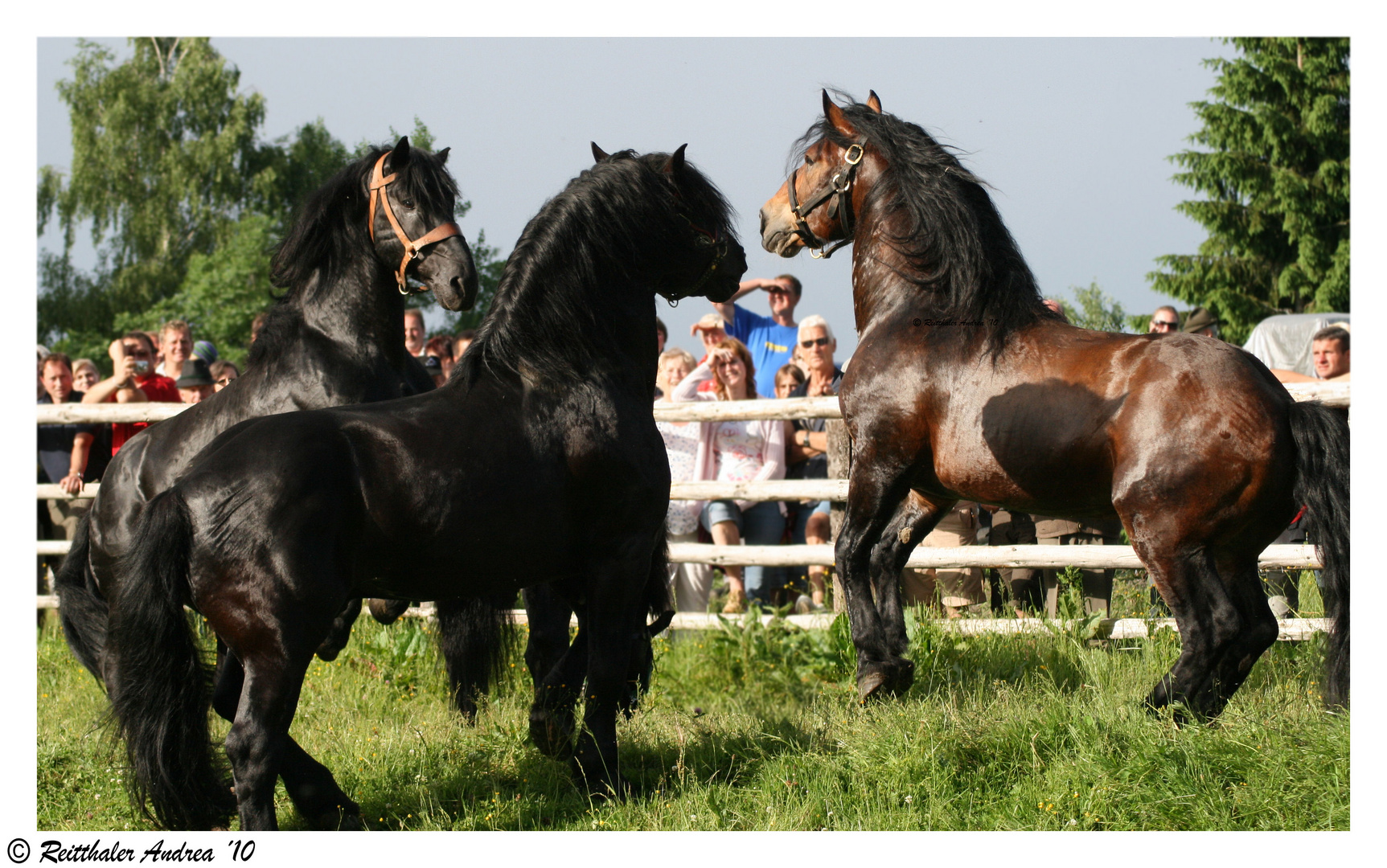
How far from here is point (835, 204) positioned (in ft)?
16.9

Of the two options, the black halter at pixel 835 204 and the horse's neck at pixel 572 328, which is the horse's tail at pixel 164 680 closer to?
the horse's neck at pixel 572 328

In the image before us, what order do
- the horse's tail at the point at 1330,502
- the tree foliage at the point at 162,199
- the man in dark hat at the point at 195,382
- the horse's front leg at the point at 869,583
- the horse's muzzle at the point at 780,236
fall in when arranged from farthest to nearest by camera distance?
the tree foliage at the point at 162,199
the man in dark hat at the point at 195,382
the horse's muzzle at the point at 780,236
the horse's front leg at the point at 869,583
the horse's tail at the point at 1330,502

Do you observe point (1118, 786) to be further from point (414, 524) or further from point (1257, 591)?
point (414, 524)

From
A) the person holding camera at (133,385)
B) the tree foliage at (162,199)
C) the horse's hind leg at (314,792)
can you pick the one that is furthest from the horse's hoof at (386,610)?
the tree foliage at (162,199)

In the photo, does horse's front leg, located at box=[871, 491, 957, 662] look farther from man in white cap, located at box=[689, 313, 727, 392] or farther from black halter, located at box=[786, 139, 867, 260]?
man in white cap, located at box=[689, 313, 727, 392]

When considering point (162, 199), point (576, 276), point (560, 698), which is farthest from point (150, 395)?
point (162, 199)

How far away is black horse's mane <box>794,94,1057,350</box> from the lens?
4.55m

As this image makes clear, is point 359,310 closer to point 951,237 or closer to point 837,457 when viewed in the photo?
point 951,237

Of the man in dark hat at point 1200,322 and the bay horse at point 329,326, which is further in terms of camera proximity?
the man in dark hat at point 1200,322

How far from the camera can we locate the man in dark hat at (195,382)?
7953 mm

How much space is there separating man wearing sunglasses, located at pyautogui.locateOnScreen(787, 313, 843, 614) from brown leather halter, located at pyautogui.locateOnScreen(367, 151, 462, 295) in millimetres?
3463

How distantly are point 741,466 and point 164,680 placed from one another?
15.0ft

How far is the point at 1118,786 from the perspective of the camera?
3.57 meters

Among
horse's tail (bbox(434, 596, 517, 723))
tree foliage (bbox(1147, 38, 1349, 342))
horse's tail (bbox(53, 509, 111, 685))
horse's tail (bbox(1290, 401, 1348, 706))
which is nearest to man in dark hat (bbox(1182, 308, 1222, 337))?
horse's tail (bbox(1290, 401, 1348, 706))
